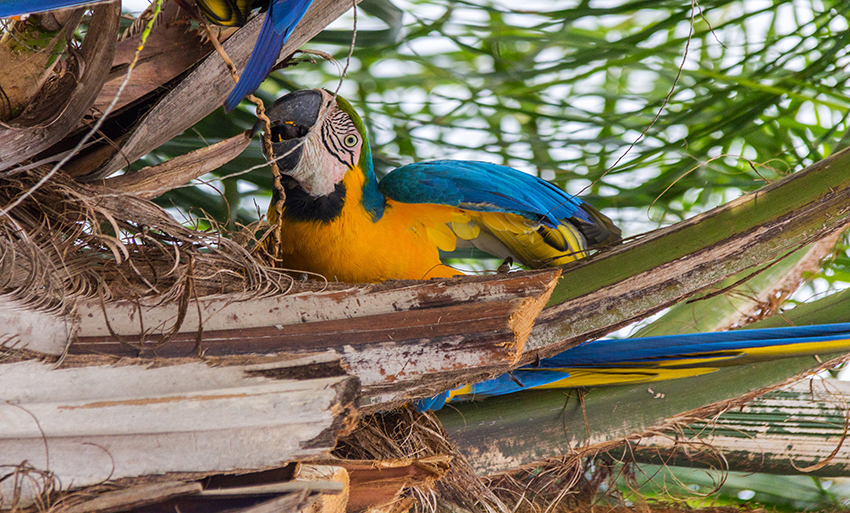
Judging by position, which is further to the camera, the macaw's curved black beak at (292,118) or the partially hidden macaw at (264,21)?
the macaw's curved black beak at (292,118)

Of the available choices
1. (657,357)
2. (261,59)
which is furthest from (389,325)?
(657,357)

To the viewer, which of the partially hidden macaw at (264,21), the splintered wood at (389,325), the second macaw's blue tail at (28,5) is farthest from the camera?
the splintered wood at (389,325)

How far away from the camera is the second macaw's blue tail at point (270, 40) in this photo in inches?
25.0

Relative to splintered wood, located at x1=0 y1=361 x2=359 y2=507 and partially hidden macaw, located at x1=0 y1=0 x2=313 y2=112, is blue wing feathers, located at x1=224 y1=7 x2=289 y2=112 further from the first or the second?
splintered wood, located at x1=0 y1=361 x2=359 y2=507

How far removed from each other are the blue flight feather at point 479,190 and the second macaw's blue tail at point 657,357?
0.24m

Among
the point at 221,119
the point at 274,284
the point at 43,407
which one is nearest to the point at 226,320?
the point at 274,284

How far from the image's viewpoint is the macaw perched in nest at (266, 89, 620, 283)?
37.1 inches

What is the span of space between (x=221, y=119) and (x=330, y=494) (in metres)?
0.73

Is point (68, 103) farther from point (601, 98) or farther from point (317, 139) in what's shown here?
point (601, 98)

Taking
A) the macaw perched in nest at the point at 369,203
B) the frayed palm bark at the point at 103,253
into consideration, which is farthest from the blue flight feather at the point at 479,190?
the frayed palm bark at the point at 103,253

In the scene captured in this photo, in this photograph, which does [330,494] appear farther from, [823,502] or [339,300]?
[823,502]

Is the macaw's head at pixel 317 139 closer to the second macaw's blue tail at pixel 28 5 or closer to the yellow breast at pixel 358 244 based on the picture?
the yellow breast at pixel 358 244

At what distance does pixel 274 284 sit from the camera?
0.81 m

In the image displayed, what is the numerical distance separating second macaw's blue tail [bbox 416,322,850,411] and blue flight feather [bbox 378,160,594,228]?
0.24 meters
